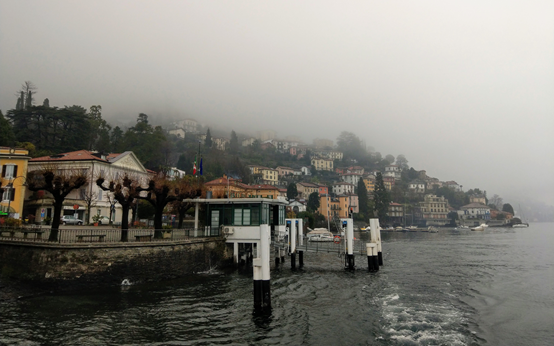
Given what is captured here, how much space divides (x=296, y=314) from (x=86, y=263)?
12.5 m

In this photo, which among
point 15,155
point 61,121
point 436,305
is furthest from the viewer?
point 61,121

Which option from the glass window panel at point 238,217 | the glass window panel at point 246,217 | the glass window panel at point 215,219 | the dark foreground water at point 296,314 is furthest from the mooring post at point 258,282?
the glass window panel at point 215,219

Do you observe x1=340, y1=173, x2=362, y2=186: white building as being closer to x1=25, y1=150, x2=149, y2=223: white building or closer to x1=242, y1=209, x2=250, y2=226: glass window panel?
x1=25, y1=150, x2=149, y2=223: white building

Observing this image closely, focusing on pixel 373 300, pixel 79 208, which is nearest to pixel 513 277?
pixel 373 300

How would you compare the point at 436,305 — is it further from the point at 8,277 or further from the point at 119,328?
the point at 8,277

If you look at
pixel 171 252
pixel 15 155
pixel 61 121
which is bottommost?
pixel 171 252

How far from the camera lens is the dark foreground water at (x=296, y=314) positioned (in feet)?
44.3

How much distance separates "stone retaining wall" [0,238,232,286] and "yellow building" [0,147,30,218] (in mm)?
20158

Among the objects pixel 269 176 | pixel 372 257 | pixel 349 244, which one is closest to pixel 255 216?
pixel 349 244

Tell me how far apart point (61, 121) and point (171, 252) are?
5927cm

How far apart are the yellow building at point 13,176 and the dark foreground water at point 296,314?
25.2m

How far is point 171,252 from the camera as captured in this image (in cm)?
2325

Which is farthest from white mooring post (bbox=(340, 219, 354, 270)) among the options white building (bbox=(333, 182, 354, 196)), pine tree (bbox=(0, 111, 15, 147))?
white building (bbox=(333, 182, 354, 196))

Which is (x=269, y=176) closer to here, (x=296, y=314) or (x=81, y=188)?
(x=81, y=188)
